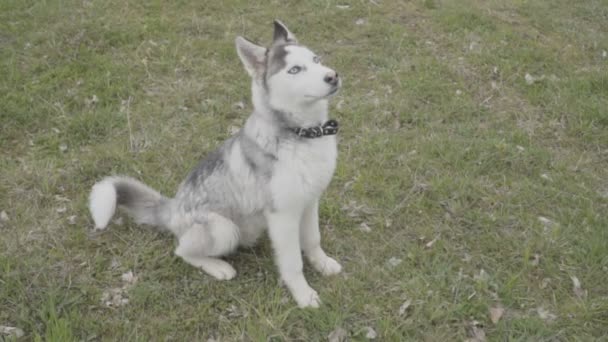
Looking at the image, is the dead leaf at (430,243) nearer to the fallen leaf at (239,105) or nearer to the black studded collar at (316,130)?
the black studded collar at (316,130)

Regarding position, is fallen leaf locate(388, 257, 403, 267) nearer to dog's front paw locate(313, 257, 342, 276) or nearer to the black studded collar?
dog's front paw locate(313, 257, 342, 276)

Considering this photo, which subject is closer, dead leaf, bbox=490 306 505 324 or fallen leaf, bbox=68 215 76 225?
dead leaf, bbox=490 306 505 324

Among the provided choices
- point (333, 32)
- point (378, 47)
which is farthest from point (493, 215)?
point (333, 32)

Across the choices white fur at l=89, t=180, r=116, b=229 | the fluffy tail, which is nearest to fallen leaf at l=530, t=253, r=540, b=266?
the fluffy tail

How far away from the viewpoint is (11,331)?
9.30 ft

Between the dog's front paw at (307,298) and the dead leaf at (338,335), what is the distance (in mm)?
204

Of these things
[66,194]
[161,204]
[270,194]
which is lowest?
[66,194]

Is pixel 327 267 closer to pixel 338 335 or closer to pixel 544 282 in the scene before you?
pixel 338 335

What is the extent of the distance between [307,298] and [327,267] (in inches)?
13.0

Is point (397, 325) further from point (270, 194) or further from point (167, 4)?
point (167, 4)

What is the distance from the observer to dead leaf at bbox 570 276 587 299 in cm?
313

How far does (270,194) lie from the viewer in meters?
2.81

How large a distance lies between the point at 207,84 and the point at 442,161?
100 inches

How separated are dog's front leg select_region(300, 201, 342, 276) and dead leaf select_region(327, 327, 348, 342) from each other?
51 cm
